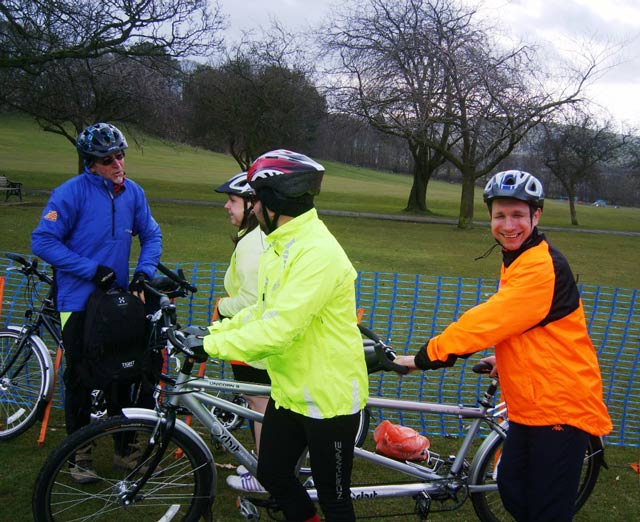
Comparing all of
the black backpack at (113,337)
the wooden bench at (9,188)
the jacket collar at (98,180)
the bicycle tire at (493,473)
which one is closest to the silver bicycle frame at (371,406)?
the bicycle tire at (493,473)

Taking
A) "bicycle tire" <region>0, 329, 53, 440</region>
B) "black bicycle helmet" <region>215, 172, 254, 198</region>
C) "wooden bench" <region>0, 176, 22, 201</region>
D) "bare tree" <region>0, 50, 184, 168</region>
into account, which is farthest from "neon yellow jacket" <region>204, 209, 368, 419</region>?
"wooden bench" <region>0, 176, 22, 201</region>

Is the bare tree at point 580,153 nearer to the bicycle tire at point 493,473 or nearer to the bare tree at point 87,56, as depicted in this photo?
the bare tree at point 87,56

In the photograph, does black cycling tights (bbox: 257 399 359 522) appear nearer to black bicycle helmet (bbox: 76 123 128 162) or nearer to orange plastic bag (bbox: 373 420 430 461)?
orange plastic bag (bbox: 373 420 430 461)

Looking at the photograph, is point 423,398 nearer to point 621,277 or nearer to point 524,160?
point 621,277

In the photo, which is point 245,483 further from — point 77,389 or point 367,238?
point 367,238

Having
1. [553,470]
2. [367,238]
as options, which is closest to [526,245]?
[553,470]

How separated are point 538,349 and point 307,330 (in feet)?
3.33

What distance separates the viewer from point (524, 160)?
115 ft

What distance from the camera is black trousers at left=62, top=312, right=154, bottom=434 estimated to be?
378 centimetres

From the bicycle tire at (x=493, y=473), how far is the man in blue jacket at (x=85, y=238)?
Result: 86.4 inches

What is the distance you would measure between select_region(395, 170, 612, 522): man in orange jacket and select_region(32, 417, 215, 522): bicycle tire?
1.27 metres

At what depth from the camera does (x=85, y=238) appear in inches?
148

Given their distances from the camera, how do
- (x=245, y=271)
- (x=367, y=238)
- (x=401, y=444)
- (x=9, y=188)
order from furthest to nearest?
(x=9, y=188), (x=367, y=238), (x=401, y=444), (x=245, y=271)

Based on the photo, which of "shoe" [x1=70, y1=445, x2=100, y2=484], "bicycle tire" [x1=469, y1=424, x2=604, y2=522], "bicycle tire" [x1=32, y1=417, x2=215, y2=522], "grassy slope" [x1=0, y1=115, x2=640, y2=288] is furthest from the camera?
"grassy slope" [x1=0, y1=115, x2=640, y2=288]
